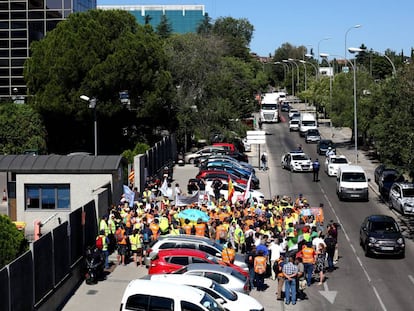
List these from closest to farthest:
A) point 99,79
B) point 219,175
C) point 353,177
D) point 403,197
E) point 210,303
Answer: point 210,303 → point 403,197 → point 353,177 → point 219,175 → point 99,79

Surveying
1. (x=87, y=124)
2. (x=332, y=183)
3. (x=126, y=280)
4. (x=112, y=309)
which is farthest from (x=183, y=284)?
(x=87, y=124)

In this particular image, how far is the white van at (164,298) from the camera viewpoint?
1564cm

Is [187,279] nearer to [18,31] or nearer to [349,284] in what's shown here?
[349,284]

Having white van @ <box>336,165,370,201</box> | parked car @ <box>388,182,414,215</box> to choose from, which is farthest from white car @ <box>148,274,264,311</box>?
white van @ <box>336,165,370,201</box>

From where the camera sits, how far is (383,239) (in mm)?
25625

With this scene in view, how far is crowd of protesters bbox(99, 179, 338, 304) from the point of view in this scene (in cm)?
2122

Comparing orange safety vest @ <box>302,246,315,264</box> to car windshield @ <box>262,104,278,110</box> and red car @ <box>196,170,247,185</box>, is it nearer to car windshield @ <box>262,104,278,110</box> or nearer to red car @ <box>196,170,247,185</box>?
red car @ <box>196,170,247,185</box>

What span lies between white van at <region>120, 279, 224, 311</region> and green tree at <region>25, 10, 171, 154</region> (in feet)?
118

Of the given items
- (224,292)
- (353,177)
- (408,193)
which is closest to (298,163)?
(353,177)

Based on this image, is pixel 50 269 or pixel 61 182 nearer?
pixel 50 269

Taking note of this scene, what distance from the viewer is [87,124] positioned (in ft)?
174

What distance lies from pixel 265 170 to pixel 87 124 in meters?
13.6

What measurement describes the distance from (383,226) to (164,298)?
13.1 m

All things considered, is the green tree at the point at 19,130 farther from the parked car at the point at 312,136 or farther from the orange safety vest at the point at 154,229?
the orange safety vest at the point at 154,229
